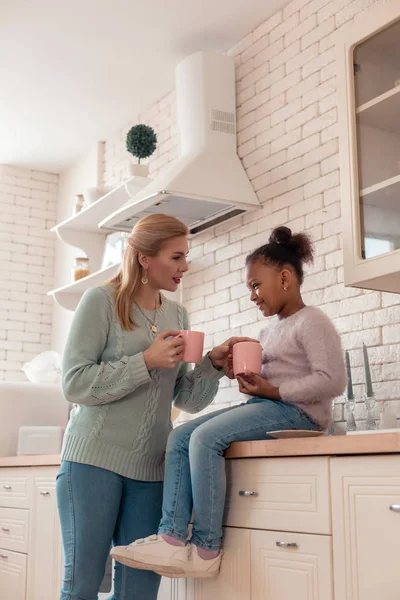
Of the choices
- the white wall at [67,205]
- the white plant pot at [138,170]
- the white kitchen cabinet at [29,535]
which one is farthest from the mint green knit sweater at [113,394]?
the white wall at [67,205]

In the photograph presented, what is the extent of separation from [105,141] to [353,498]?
3.65 m

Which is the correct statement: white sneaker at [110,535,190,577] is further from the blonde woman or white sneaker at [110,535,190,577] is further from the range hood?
the range hood

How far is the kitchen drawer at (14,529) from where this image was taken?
344 cm

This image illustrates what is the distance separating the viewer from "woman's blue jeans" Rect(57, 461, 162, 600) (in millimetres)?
2131

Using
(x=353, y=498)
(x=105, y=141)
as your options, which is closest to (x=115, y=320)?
(x=353, y=498)

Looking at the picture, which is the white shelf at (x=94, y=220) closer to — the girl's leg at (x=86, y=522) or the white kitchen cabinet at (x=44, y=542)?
the white kitchen cabinet at (x=44, y=542)

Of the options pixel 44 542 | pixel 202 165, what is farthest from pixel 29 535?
pixel 202 165

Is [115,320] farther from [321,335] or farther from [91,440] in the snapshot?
[321,335]

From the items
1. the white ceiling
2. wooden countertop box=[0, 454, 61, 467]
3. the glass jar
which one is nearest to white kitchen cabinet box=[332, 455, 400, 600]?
wooden countertop box=[0, 454, 61, 467]

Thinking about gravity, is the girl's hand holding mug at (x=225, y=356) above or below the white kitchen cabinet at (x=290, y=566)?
above

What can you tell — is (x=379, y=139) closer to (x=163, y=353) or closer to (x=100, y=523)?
(x=163, y=353)

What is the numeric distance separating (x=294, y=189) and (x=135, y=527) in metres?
1.69

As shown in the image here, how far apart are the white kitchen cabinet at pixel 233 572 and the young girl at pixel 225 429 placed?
31 millimetres

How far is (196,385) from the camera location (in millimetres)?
2447
